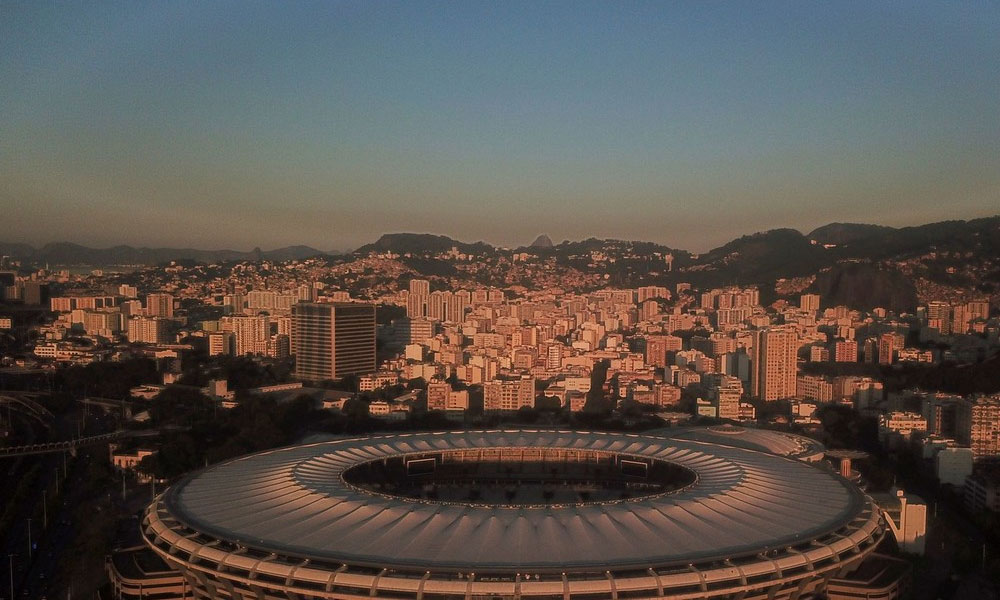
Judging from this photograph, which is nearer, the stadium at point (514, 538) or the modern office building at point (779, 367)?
the stadium at point (514, 538)

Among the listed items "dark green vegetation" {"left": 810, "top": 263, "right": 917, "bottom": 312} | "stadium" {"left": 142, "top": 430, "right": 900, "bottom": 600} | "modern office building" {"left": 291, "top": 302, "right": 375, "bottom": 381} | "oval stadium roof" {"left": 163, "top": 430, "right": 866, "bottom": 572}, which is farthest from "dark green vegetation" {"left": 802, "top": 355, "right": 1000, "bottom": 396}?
"oval stadium roof" {"left": 163, "top": 430, "right": 866, "bottom": 572}

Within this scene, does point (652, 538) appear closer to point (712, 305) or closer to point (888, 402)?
point (888, 402)

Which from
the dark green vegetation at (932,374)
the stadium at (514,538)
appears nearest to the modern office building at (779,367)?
the dark green vegetation at (932,374)

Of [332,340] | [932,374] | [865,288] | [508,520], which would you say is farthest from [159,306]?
[508,520]

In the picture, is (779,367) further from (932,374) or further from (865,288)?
(865,288)

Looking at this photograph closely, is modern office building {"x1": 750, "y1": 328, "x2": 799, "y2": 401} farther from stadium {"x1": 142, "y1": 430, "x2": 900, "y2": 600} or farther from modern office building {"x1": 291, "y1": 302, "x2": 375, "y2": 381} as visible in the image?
stadium {"x1": 142, "y1": 430, "x2": 900, "y2": 600}

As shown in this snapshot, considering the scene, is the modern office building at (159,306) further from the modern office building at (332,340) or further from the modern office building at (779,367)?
the modern office building at (779,367)
